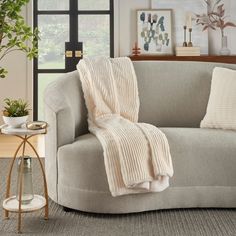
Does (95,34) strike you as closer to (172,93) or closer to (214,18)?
(214,18)

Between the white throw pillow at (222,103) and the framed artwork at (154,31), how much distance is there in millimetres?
2675

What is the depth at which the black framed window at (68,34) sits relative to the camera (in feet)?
21.4

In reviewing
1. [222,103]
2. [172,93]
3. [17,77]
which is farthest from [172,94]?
[17,77]

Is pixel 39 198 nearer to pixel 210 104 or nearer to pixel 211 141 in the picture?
pixel 211 141

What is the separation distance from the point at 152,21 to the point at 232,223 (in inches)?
151

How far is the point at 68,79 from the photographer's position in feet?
11.6

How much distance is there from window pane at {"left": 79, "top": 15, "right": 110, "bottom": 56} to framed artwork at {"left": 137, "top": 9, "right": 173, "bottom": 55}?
47cm

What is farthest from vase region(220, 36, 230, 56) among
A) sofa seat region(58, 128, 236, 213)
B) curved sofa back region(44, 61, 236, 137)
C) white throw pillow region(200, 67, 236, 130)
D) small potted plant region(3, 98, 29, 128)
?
small potted plant region(3, 98, 29, 128)

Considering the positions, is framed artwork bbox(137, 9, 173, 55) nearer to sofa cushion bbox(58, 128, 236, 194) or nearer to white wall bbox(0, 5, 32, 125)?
white wall bbox(0, 5, 32, 125)

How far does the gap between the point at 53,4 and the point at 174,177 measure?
13.2ft

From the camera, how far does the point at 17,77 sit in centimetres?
640

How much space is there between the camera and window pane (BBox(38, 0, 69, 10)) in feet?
21.4

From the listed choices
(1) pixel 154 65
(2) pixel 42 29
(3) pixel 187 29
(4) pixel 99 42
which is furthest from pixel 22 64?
(1) pixel 154 65

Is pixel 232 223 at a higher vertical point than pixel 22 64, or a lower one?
lower
